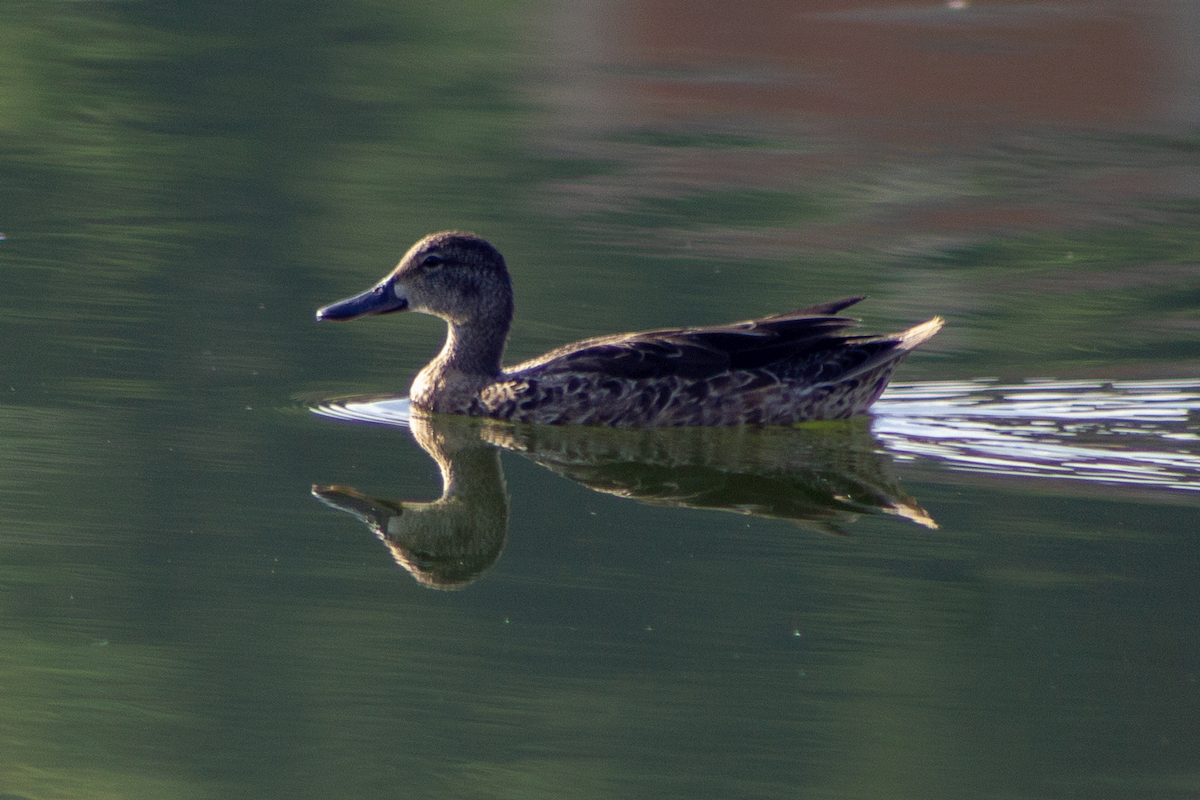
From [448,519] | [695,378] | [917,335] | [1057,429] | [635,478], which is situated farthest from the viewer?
[917,335]

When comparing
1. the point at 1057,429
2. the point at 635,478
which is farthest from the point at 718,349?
the point at 1057,429

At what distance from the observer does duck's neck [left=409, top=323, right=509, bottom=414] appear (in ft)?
30.2

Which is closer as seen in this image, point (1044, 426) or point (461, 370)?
point (1044, 426)

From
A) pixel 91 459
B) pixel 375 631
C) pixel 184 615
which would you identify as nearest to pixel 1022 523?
pixel 375 631

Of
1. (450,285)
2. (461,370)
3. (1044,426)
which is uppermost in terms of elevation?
(450,285)

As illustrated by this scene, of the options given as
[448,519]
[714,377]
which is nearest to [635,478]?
[448,519]

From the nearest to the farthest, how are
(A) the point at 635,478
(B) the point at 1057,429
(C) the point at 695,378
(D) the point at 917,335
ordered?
(A) the point at 635,478
(B) the point at 1057,429
(C) the point at 695,378
(D) the point at 917,335

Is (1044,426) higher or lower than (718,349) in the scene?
lower

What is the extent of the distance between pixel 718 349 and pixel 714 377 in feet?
0.45

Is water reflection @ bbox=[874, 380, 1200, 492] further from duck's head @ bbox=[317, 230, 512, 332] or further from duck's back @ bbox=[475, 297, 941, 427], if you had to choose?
duck's head @ bbox=[317, 230, 512, 332]

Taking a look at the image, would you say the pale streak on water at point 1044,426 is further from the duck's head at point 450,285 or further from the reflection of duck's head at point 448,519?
the reflection of duck's head at point 448,519

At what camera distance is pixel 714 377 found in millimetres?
9086

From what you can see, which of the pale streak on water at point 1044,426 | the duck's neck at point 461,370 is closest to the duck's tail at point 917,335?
the pale streak on water at point 1044,426

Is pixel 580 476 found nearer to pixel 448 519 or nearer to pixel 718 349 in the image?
pixel 448 519
